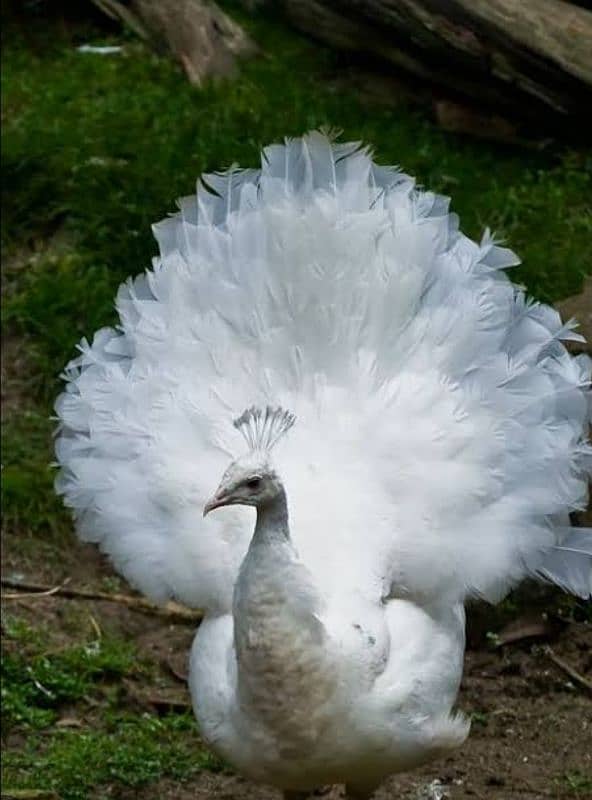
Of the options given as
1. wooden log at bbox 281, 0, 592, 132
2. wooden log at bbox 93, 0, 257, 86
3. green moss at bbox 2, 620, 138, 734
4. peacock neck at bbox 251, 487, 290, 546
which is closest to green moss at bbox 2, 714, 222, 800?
green moss at bbox 2, 620, 138, 734

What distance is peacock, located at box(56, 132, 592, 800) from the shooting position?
4680mm

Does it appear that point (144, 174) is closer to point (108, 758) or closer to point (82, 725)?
point (82, 725)

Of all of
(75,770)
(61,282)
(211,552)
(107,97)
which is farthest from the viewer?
(107,97)

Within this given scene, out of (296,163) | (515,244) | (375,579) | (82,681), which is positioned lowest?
(82,681)

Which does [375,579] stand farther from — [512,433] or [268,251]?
[268,251]

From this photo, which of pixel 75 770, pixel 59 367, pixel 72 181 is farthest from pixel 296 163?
pixel 72 181

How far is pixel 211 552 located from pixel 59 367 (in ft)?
10.5

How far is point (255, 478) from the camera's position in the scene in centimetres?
441

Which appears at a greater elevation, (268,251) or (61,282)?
(268,251)

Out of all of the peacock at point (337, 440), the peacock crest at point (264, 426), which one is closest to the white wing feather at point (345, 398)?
the peacock at point (337, 440)

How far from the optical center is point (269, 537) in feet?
14.8

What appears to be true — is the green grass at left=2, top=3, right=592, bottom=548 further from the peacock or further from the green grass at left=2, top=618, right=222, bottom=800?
the peacock

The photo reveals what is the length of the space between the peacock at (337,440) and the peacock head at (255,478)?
1cm

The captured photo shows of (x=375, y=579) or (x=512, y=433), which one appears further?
(x=512, y=433)
